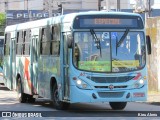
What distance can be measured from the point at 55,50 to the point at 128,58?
2.58 metres

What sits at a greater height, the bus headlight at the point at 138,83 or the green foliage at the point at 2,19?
the bus headlight at the point at 138,83

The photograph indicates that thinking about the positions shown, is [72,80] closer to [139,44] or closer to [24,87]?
[139,44]

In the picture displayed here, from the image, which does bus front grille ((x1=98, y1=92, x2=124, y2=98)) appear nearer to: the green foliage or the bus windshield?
the bus windshield

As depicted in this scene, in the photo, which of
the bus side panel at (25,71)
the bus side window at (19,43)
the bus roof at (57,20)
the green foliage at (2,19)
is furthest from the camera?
the green foliage at (2,19)

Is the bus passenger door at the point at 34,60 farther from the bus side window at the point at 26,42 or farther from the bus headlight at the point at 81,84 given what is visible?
the bus headlight at the point at 81,84

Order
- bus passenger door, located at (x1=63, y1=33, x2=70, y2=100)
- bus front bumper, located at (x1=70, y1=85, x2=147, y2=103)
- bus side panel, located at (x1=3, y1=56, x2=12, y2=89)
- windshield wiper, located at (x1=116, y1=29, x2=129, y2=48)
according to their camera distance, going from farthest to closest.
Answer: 1. bus side panel, located at (x1=3, y1=56, x2=12, y2=89)
2. bus passenger door, located at (x1=63, y1=33, x2=70, y2=100)
3. windshield wiper, located at (x1=116, y1=29, x2=129, y2=48)
4. bus front bumper, located at (x1=70, y1=85, x2=147, y2=103)

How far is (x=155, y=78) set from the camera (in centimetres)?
2697

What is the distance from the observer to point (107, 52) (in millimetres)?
17078

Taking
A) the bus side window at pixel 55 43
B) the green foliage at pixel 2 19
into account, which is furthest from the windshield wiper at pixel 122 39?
the green foliage at pixel 2 19

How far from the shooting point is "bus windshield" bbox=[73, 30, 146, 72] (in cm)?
1702

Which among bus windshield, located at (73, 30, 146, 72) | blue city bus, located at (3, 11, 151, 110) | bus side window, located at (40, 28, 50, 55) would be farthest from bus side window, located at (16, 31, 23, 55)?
bus windshield, located at (73, 30, 146, 72)

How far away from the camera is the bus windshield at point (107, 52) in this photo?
55.8 feet

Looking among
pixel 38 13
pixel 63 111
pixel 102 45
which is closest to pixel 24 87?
pixel 63 111

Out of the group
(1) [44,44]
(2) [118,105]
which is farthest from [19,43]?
(2) [118,105]
